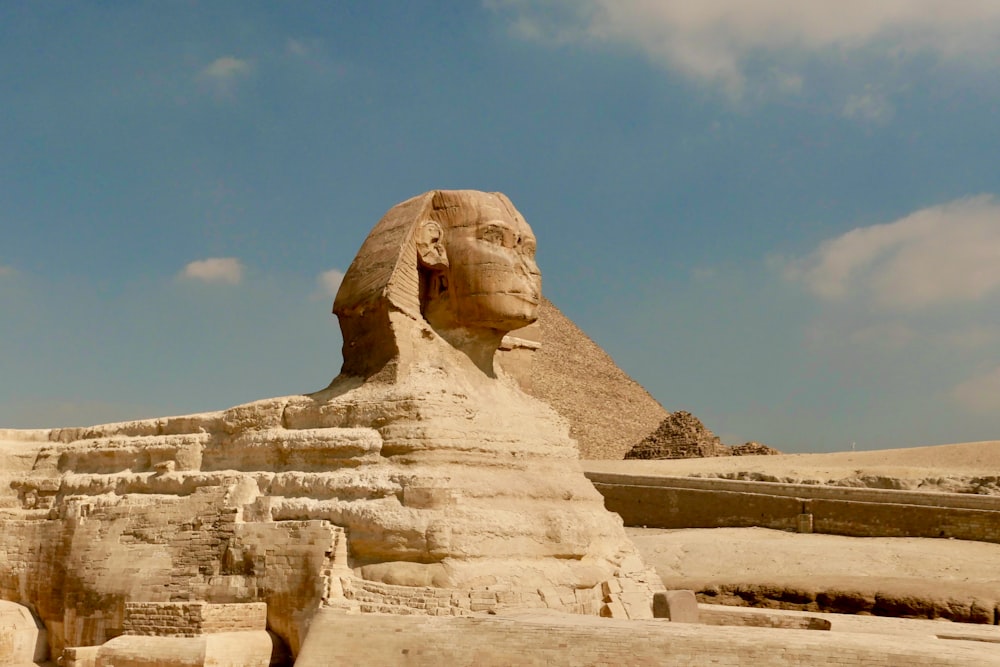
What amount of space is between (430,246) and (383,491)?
7.83ft

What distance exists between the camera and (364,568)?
309 inches

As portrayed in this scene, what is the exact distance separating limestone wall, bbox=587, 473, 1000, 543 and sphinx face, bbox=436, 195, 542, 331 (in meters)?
11.7

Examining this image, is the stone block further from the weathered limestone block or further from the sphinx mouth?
the weathered limestone block

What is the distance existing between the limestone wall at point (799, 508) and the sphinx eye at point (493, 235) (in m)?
12.1

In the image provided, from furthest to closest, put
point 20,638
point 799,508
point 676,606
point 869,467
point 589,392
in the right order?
1. point 589,392
2. point 869,467
3. point 799,508
4. point 20,638
5. point 676,606

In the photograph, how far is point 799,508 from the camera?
2023 centimetres

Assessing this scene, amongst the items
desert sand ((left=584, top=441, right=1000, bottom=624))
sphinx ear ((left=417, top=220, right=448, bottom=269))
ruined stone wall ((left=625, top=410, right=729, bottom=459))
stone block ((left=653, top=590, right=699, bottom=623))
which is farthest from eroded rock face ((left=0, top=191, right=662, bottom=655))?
ruined stone wall ((left=625, top=410, right=729, bottom=459))

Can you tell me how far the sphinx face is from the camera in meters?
9.22

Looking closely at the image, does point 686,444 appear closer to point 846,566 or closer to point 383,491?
point 846,566

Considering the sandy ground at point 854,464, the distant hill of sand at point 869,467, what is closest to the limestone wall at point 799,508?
the distant hill of sand at point 869,467

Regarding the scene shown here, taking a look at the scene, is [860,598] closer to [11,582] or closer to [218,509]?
[218,509]

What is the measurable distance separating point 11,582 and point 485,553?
5789 millimetres

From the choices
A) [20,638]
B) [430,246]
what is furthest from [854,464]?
[20,638]

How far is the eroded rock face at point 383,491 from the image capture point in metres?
7.80
